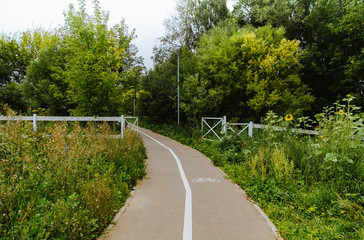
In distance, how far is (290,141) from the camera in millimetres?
6809

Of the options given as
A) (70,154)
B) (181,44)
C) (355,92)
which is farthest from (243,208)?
(181,44)

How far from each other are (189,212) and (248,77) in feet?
40.8

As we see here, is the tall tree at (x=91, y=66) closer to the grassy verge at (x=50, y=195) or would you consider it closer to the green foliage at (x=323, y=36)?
the grassy verge at (x=50, y=195)

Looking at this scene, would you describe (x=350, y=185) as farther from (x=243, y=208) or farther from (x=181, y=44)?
(x=181, y=44)

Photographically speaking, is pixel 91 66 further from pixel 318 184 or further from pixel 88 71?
pixel 318 184

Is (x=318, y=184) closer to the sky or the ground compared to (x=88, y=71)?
closer to the ground

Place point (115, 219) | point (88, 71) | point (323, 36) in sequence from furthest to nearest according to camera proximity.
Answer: point (323, 36)
point (88, 71)
point (115, 219)

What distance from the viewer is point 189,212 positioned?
15.3ft

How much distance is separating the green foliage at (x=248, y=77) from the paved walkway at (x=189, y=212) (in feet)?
30.1

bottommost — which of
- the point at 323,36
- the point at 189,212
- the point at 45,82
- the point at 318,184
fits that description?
the point at 189,212

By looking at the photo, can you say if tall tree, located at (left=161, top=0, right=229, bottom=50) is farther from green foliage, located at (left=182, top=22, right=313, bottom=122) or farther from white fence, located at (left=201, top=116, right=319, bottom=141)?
white fence, located at (left=201, top=116, right=319, bottom=141)

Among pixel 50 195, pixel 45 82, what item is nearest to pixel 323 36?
pixel 50 195

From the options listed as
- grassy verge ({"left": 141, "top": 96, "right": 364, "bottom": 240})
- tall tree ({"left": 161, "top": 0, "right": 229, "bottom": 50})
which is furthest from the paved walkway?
tall tree ({"left": 161, "top": 0, "right": 229, "bottom": 50})

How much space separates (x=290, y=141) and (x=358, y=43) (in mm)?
16840
